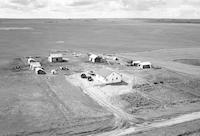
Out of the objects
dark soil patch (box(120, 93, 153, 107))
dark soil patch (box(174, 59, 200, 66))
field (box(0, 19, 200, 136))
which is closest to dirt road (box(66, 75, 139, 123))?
field (box(0, 19, 200, 136))

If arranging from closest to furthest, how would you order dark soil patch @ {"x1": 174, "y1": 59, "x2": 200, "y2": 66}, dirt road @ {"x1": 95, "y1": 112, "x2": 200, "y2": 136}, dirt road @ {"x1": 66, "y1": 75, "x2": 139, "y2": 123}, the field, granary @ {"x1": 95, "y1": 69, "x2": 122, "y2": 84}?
dirt road @ {"x1": 95, "y1": 112, "x2": 200, "y2": 136} → the field → dirt road @ {"x1": 66, "y1": 75, "x2": 139, "y2": 123} → granary @ {"x1": 95, "y1": 69, "x2": 122, "y2": 84} → dark soil patch @ {"x1": 174, "y1": 59, "x2": 200, "y2": 66}

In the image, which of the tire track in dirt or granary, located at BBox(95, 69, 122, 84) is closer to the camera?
the tire track in dirt

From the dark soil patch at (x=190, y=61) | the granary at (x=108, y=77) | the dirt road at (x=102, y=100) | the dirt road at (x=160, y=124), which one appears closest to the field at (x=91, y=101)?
the dirt road at (x=102, y=100)

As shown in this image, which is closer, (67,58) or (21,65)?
(21,65)

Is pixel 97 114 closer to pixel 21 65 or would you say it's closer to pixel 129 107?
pixel 129 107

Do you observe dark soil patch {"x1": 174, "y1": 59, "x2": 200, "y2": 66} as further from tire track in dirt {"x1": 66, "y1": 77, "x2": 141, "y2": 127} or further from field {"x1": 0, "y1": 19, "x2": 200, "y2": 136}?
tire track in dirt {"x1": 66, "y1": 77, "x2": 141, "y2": 127}

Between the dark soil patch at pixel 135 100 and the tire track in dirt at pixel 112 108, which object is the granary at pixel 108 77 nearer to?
the tire track in dirt at pixel 112 108

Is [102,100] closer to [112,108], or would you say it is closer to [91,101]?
[91,101]

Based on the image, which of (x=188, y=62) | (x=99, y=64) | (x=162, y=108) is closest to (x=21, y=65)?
(x=99, y=64)

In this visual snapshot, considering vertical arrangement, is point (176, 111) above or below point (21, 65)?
below

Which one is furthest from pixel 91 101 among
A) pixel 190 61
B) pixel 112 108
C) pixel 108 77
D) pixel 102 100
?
pixel 190 61

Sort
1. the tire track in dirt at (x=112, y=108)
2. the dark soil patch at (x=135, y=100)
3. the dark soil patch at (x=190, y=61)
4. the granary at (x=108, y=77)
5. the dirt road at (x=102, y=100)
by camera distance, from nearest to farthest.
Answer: the tire track in dirt at (x=112, y=108) → the dirt road at (x=102, y=100) → the dark soil patch at (x=135, y=100) → the granary at (x=108, y=77) → the dark soil patch at (x=190, y=61)
